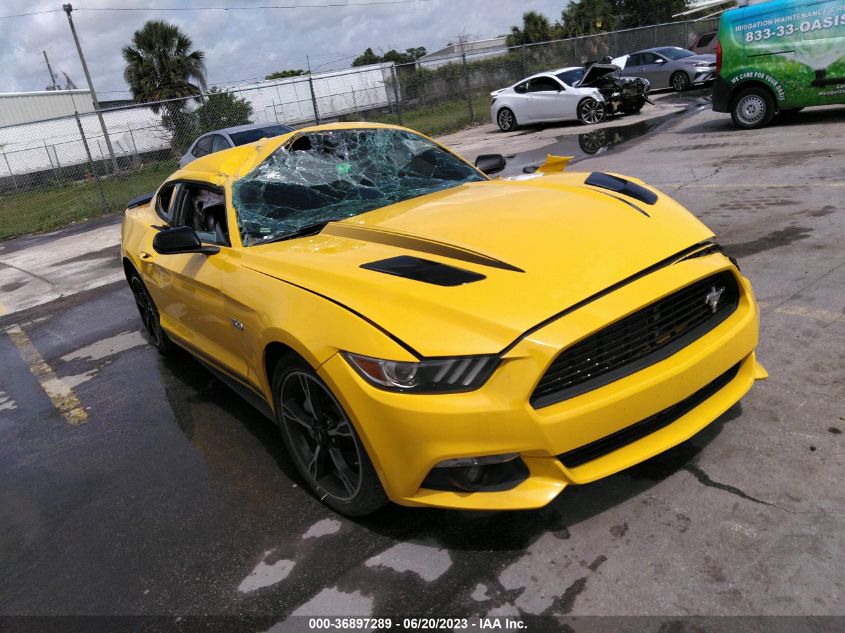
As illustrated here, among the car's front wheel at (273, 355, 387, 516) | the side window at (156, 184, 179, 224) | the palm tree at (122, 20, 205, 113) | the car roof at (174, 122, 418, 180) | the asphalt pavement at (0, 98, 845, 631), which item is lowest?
the asphalt pavement at (0, 98, 845, 631)

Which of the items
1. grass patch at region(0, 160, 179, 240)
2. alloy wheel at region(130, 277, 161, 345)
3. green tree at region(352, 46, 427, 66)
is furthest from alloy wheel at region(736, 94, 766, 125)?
green tree at region(352, 46, 427, 66)

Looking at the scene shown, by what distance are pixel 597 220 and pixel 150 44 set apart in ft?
106

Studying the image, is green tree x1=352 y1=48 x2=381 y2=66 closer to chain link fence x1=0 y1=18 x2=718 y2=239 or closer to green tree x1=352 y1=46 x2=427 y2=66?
green tree x1=352 y1=46 x2=427 y2=66

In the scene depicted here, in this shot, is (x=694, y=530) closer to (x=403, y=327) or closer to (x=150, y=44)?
(x=403, y=327)

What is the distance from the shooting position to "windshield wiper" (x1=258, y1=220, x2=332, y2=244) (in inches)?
137

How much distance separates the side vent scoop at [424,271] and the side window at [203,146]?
1220cm

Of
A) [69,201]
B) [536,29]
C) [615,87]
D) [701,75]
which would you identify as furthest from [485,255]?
[536,29]

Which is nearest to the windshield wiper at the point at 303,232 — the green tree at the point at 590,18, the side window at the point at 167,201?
the side window at the point at 167,201

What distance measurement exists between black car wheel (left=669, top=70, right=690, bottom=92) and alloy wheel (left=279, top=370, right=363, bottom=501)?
2090 centimetres

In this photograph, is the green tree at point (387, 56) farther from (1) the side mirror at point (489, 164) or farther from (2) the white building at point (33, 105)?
(1) the side mirror at point (489, 164)

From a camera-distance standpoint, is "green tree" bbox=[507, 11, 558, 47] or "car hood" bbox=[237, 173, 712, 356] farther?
"green tree" bbox=[507, 11, 558, 47]

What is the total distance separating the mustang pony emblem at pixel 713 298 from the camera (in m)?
2.71

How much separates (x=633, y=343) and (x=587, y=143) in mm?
12078

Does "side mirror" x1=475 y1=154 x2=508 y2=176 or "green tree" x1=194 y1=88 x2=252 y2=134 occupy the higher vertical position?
"green tree" x1=194 y1=88 x2=252 y2=134
